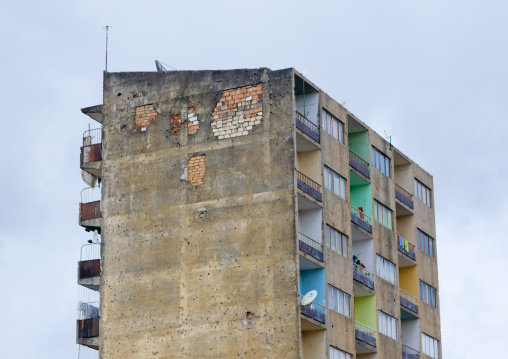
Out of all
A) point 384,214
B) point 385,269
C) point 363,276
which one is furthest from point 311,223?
point 384,214

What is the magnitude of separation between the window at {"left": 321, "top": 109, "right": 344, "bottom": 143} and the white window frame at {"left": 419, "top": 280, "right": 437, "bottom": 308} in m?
11.9

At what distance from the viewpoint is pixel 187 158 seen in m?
70.9

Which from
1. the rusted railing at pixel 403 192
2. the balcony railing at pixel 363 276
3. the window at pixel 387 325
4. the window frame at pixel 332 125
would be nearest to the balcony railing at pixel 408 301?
the window at pixel 387 325

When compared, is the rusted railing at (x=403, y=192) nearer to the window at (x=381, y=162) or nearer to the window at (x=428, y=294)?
the window at (x=381, y=162)

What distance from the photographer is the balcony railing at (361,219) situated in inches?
2889

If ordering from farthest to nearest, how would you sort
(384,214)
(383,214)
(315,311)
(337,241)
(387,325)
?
(384,214) → (383,214) → (387,325) → (337,241) → (315,311)

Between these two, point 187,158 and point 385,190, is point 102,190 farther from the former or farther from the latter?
point 385,190

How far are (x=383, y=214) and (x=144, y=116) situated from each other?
46.7ft

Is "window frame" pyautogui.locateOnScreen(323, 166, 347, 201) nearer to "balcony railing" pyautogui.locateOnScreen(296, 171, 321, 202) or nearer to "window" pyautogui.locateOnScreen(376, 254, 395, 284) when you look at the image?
"balcony railing" pyautogui.locateOnScreen(296, 171, 321, 202)

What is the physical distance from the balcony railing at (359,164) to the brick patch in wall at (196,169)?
27.8 ft

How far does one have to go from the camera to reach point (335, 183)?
2840 inches

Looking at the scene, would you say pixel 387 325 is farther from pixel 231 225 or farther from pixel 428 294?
pixel 231 225

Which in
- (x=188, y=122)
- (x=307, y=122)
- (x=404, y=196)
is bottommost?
(x=404, y=196)

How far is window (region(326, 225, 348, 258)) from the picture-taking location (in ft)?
231
